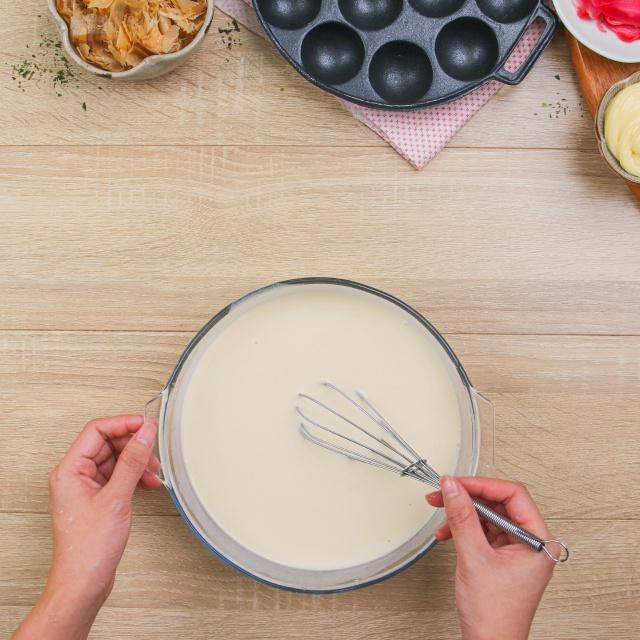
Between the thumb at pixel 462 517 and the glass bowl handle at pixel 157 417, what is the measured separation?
0.35 m

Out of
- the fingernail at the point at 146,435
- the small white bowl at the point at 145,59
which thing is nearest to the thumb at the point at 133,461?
the fingernail at the point at 146,435

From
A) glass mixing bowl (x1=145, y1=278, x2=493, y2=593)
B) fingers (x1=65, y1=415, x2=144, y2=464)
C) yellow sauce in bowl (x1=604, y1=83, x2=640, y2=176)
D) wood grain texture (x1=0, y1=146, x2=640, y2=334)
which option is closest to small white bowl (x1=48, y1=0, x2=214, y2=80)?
wood grain texture (x1=0, y1=146, x2=640, y2=334)

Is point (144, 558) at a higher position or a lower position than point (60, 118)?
lower

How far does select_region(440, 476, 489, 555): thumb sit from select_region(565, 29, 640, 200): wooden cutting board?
52 centimetres

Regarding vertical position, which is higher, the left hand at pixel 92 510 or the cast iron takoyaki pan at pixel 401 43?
the cast iron takoyaki pan at pixel 401 43

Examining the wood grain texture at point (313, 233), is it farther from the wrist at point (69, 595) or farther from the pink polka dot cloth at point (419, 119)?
the wrist at point (69, 595)

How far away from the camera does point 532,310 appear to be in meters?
1.12

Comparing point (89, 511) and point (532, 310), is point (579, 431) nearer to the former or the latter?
point (532, 310)

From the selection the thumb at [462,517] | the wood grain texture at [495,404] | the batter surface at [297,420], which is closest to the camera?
the thumb at [462,517]

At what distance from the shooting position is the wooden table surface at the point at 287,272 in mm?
1109

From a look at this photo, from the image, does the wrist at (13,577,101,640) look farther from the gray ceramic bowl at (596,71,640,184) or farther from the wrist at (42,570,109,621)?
the gray ceramic bowl at (596,71,640,184)

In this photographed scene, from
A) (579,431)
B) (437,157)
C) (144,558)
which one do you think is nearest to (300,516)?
(144,558)

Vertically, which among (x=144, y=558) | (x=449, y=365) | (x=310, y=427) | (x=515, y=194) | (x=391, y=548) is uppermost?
(x=515, y=194)

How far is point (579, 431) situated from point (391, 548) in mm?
323
